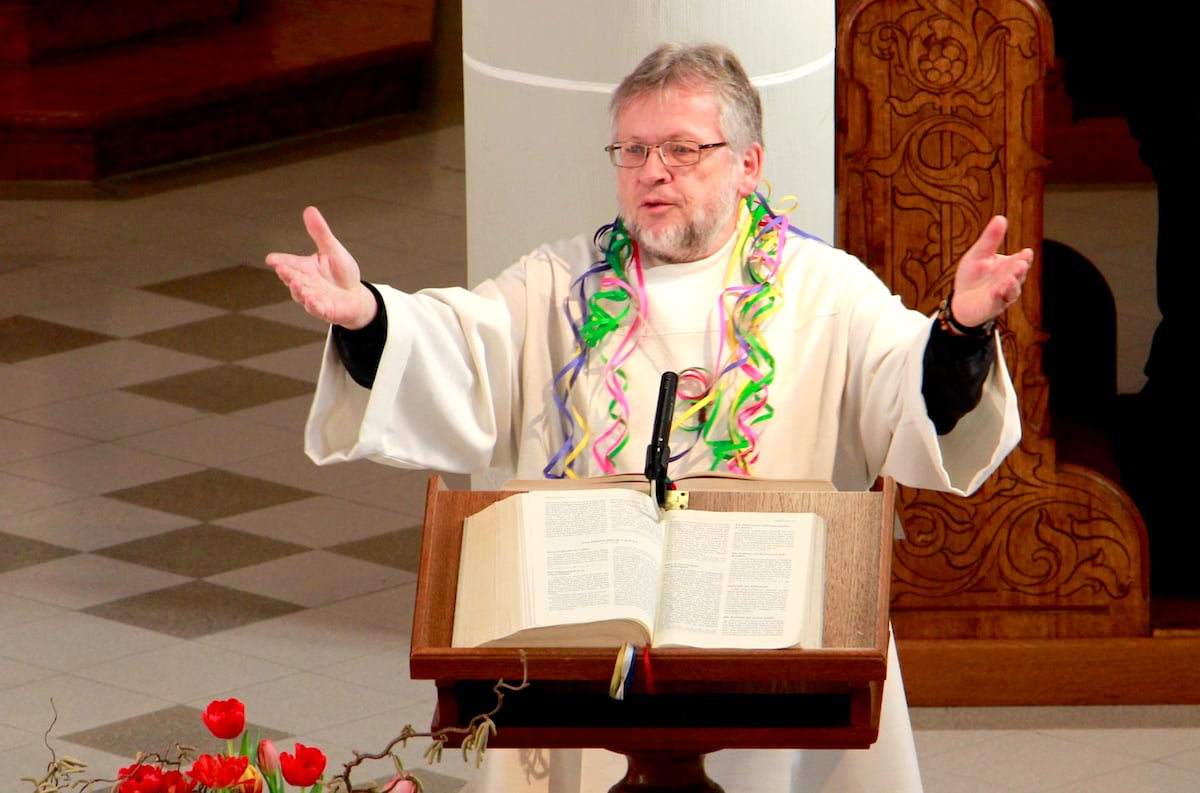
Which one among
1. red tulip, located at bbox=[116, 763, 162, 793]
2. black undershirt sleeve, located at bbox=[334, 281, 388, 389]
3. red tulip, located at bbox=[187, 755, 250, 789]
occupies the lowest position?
red tulip, located at bbox=[116, 763, 162, 793]

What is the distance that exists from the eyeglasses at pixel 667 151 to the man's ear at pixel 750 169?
8cm

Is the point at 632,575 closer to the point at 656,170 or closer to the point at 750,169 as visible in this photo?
the point at 656,170

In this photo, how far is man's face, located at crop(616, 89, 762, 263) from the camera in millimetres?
3254

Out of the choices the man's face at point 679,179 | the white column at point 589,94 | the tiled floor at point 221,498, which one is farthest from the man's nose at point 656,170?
the white column at point 589,94

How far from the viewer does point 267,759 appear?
90.0 inches

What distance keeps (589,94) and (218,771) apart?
265 centimetres

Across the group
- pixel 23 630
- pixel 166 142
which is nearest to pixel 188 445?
pixel 23 630

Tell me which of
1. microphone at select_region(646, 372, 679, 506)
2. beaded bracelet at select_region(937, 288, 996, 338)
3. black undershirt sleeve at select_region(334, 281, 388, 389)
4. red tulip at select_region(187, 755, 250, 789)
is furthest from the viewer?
black undershirt sleeve at select_region(334, 281, 388, 389)

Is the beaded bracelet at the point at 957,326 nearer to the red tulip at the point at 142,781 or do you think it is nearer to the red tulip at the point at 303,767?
the red tulip at the point at 303,767

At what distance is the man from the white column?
1.08 metres

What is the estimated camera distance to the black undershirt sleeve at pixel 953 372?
304 cm

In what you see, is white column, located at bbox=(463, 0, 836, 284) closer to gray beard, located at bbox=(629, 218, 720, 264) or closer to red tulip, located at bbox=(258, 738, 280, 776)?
gray beard, located at bbox=(629, 218, 720, 264)

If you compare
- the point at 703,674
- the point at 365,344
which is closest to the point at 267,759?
the point at 703,674

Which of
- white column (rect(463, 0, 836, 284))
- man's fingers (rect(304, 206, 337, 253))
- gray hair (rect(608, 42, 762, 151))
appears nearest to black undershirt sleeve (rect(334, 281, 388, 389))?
man's fingers (rect(304, 206, 337, 253))
